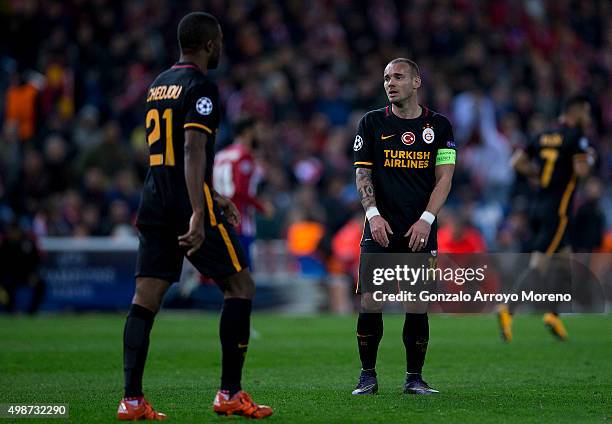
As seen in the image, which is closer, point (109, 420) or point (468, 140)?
point (109, 420)

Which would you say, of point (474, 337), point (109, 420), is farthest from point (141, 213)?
point (474, 337)

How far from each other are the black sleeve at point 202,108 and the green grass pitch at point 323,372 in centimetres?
182

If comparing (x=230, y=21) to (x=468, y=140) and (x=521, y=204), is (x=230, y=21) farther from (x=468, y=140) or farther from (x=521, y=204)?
(x=521, y=204)

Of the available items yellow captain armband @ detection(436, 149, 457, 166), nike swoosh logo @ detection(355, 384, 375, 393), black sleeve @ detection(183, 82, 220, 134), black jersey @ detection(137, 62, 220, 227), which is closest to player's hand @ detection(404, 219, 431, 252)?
yellow captain armband @ detection(436, 149, 457, 166)

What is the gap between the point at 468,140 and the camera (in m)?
23.5

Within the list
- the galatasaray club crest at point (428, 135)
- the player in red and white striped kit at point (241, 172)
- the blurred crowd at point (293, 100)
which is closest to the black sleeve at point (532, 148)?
the player in red and white striped kit at point (241, 172)

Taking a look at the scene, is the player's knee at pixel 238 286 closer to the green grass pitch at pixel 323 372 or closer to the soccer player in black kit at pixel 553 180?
the green grass pitch at pixel 323 372

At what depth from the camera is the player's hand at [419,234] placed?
8.23 meters

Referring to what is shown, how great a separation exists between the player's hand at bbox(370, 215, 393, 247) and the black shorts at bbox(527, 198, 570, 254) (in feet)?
18.4

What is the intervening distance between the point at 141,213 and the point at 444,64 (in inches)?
759

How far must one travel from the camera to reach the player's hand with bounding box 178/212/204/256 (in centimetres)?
700

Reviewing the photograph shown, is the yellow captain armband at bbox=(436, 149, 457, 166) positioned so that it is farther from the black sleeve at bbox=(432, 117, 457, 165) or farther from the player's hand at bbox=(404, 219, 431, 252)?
the player's hand at bbox=(404, 219, 431, 252)

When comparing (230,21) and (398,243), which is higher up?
(230,21)

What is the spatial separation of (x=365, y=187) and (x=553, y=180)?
553cm
